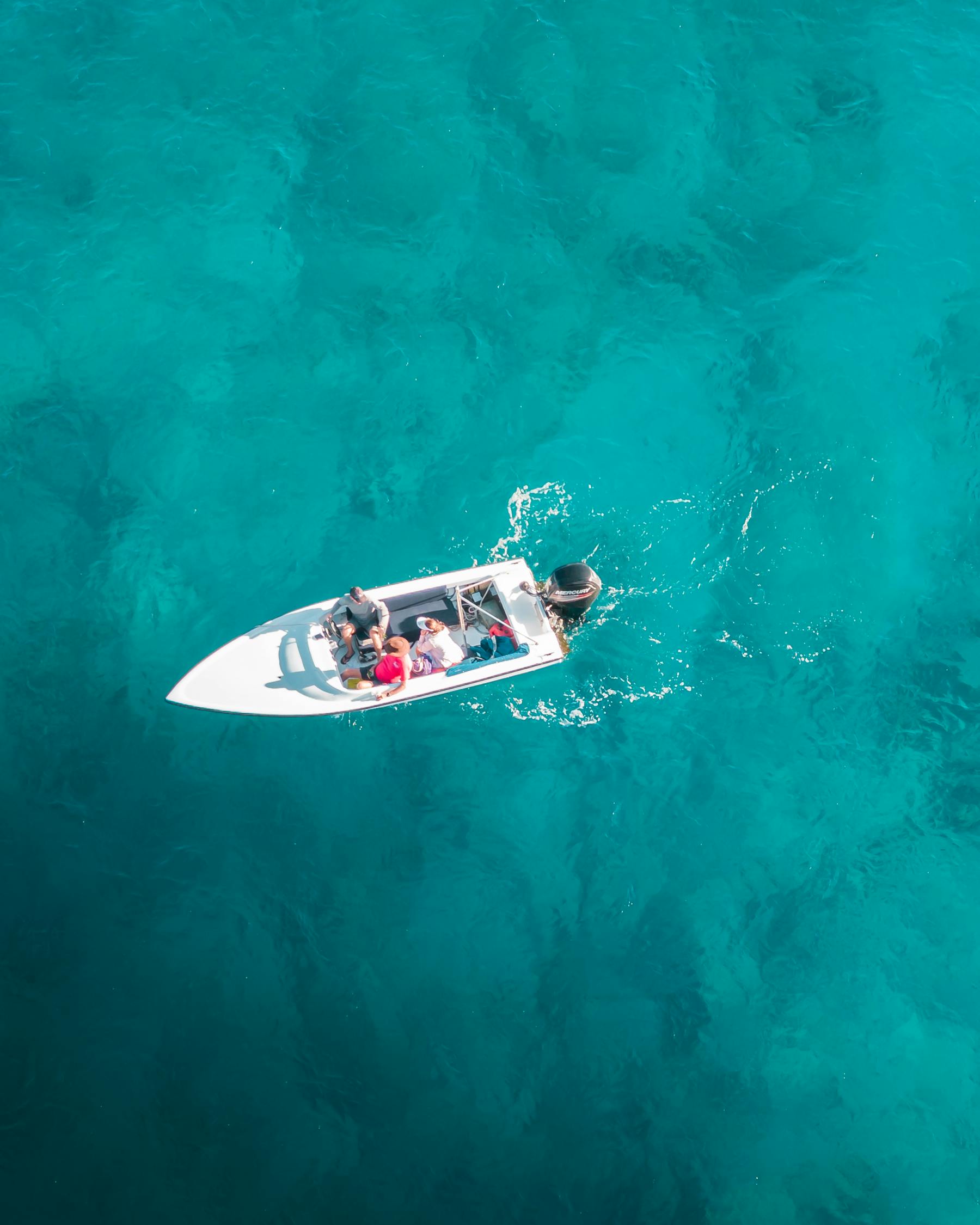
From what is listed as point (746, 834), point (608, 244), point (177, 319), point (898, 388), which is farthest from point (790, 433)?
point (177, 319)

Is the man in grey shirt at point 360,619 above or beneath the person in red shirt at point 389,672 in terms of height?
above

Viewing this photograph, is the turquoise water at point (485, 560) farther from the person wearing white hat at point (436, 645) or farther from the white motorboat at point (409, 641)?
the person wearing white hat at point (436, 645)

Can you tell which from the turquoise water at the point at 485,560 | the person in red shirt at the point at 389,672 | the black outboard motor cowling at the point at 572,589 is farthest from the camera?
the black outboard motor cowling at the point at 572,589

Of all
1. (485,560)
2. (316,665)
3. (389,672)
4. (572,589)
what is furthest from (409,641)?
(572,589)

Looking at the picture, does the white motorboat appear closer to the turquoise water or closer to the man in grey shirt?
the man in grey shirt

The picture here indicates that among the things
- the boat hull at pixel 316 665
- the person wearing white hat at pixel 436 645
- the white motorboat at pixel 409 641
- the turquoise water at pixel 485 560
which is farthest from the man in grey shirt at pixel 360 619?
the turquoise water at pixel 485 560

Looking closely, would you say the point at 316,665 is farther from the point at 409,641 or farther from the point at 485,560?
the point at 485,560

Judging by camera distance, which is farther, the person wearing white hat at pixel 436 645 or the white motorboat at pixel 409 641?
the person wearing white hat at pixel 436 645
